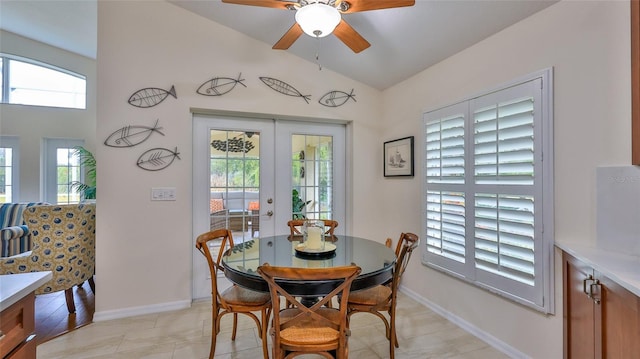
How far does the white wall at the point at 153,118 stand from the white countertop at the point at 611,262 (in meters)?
2.69

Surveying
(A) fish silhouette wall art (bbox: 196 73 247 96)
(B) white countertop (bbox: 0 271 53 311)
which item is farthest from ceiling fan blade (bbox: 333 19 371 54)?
(B) white countertop (bbox: 0 271 53 311)

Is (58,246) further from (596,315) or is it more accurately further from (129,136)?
(596,315)

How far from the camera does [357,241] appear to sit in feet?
7.96

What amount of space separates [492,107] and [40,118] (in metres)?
6.84

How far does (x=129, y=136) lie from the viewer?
106 inches

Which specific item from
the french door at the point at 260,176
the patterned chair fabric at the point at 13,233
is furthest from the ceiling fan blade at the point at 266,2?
the patterned chair fabric at the point at 13,233

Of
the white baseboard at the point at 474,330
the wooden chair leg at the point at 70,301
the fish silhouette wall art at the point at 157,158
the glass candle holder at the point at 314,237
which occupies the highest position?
the fish silhouette wall art at the point at 157,158

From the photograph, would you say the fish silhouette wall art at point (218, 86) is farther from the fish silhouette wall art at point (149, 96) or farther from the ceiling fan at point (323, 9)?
the ceiling fan at point (323, 9)

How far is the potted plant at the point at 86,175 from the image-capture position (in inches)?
189

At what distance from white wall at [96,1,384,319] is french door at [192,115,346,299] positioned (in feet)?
0.71

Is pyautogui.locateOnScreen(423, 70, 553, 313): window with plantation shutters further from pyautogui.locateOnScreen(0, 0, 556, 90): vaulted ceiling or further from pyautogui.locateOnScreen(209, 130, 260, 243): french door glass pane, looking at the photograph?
pyautogui.locateOnScreen(209, 130, 260, 243): french door glass pane

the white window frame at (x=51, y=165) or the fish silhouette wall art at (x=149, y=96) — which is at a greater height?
the fish silhouette wall art at (x=149, y=96)

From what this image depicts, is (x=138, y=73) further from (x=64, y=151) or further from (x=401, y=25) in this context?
(x=64, y=151)

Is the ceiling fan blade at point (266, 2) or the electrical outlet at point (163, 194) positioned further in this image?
the electrical outlet at point (163, 194)
